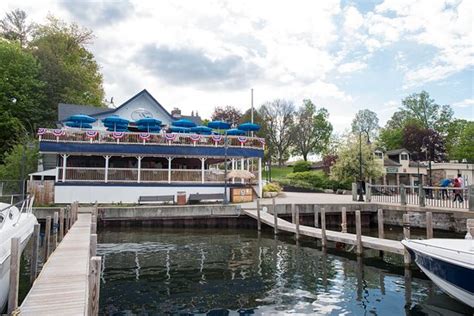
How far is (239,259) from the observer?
14.4 meters

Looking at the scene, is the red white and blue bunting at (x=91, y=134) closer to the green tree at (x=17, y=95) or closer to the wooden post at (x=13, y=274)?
the green tree at (x=17, y=95)

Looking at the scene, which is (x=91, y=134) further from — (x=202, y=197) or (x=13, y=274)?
(x=13, y=274)

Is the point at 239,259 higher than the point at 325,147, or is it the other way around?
the point at 325,147

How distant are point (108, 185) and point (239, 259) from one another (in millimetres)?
15449

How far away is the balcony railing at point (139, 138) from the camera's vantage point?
26188 millimetres

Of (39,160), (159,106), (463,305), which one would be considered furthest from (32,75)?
(463,305)

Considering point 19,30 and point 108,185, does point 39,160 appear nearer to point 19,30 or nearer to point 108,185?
point 108,185

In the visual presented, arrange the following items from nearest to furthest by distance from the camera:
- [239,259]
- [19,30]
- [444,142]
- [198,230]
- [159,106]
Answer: [239,259] → [198,230] → [159,106] → [19,30] → [444,142]

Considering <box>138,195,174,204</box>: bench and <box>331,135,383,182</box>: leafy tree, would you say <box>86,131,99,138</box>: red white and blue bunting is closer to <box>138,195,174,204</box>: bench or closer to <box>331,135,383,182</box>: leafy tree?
<box>138,195,174,204</box>: bench

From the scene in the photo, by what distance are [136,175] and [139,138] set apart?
2.90 meters

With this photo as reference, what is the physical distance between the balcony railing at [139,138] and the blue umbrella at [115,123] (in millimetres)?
2273

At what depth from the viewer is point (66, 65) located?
44.8 meters

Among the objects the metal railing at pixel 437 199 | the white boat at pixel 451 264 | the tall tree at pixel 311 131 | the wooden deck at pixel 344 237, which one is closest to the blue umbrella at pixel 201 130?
the wooden deck at pixel 344 237

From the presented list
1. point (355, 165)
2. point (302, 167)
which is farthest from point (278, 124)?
point (355, 165)
